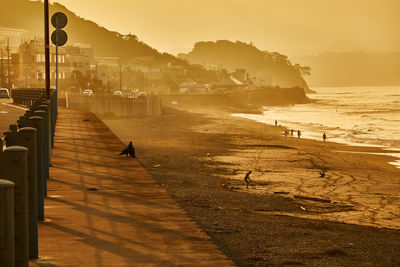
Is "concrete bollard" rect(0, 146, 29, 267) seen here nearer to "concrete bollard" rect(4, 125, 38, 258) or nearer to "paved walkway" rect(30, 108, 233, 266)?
"concrete bollard" rect(4, 125, 38, 258)

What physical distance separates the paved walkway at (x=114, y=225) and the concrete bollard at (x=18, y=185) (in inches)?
67.8

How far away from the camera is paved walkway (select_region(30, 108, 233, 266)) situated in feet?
23.3

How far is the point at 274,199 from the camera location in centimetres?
1839

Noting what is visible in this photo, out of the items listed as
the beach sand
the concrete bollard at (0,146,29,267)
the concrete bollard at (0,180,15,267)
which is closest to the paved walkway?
the beach sand

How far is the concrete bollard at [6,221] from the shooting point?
3583 millimetres

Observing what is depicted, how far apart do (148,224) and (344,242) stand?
15.5 feet

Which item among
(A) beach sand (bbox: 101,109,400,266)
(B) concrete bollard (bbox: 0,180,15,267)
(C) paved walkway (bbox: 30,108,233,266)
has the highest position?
(B) concrete bollard (bbox: 0,180,15,267)

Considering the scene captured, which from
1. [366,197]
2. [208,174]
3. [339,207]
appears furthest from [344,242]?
[208,174]

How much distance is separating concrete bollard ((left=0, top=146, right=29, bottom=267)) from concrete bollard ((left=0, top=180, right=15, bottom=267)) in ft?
2.92

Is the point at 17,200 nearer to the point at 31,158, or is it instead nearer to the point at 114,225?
the point at 31,158

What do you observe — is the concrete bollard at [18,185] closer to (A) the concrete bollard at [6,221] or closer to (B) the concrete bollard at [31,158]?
(A) the concrete bollard at [6,221]

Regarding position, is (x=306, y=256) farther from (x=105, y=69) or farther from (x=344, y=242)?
(x=105, y=69)

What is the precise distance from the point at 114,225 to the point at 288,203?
389 inches

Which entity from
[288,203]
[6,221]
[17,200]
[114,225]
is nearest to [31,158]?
[17,200]
